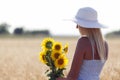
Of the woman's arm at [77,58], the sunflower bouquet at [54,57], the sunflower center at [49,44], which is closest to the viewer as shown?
the woman's arm at [77,58]

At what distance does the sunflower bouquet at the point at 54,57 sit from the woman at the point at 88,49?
0.40ft

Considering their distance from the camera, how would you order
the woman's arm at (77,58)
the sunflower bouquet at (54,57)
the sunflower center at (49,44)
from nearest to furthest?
1. the woman's arm at (77,58)
2. the sunflower bouquet at (54,57)
3. the sunflower center at (49,44)

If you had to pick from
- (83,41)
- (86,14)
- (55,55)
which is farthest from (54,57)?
(86,14)

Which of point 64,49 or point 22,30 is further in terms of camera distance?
point 22,30

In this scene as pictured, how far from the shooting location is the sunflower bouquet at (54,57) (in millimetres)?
3766

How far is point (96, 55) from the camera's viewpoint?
376cm

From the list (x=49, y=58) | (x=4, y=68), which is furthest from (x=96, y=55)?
(x=4, y=68)

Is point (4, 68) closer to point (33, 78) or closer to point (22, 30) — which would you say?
point (33, 78)

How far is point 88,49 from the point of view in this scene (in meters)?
3.68

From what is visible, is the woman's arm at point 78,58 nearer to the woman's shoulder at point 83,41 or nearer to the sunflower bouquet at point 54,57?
the woman's shoulder at point 83,41

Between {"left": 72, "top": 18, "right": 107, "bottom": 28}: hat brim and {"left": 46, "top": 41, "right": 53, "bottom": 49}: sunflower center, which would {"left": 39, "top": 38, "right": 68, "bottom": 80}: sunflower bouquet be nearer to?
{"left": 46, "top": 41, "right": 53, "bottom": 49}: sunflower center

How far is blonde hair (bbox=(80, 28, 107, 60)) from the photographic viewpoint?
369 cm

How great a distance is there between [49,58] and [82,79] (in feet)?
0.97

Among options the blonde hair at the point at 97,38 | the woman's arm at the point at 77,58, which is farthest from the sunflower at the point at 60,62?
the blonde hair at the point at 97,38
